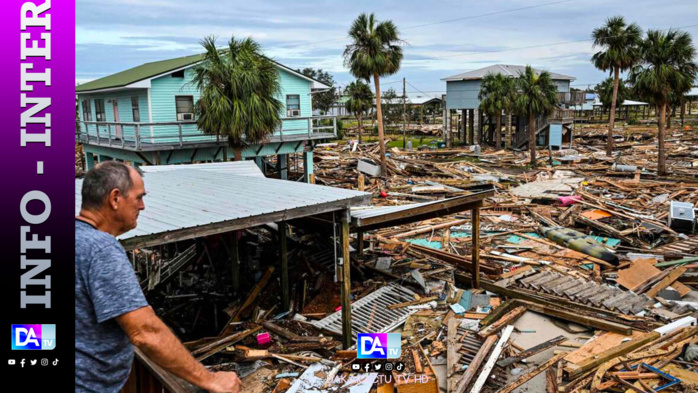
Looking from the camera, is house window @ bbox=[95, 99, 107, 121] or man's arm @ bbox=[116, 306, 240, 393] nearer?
man's arm @ bbox=[116, 306, 240, 393]

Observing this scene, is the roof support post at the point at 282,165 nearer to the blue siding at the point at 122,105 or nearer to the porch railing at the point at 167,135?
the porch railing at the point at 167,135

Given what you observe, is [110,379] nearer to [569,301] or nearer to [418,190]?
[569,301]

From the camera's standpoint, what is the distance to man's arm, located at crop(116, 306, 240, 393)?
99.7 inches

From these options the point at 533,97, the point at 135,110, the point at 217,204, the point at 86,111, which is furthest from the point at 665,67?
the point at 86,111

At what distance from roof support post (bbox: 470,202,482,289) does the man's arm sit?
11.1m

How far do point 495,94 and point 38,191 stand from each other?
149 feet

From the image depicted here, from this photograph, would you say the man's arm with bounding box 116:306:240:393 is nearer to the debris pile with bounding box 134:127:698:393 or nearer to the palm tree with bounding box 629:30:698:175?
the debris pile with bounding box 134:127:698:393

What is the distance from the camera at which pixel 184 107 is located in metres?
26.0

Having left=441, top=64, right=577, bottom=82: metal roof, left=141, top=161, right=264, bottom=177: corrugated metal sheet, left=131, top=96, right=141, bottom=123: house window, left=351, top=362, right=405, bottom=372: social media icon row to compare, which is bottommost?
left=351, top=362, right=405, bottom=372: social media icon row

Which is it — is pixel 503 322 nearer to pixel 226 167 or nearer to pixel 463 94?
pixel 226 167

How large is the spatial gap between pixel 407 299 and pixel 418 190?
15.2 meters

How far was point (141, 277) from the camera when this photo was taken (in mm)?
15492

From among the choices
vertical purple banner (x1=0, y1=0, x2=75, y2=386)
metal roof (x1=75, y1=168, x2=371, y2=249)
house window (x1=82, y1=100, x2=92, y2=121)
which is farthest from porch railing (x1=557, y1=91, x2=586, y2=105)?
vertical purple banner (x1=0, y1=0, x2=75, y2=386)

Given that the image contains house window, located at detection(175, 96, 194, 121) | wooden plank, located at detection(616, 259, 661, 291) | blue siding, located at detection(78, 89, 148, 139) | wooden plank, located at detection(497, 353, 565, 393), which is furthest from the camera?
house window, located at detection(175, 96, 194, 121)
